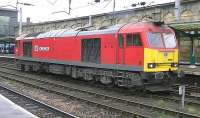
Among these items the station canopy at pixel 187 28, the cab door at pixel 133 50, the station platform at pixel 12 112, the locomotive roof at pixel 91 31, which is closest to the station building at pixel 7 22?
Result: the locomotive roof at pixel 91 31

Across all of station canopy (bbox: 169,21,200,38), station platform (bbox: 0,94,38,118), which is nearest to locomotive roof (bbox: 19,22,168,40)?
station canopy (bbox: 169,21,200,38)

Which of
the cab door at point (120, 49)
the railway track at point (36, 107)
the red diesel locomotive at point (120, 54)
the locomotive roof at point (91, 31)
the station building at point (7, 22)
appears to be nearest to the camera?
the railway track at point (36, 107)

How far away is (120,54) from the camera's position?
18719mm

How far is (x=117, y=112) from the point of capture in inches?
552

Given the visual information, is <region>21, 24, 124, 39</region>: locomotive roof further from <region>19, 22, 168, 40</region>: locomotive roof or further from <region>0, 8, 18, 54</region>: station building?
<region>0, 8, 18, 54</region>: station building

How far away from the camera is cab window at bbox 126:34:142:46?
17609 mm

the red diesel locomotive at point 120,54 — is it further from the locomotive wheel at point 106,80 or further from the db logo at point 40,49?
the db logo at point 40,49

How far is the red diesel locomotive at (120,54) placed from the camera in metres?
17.3

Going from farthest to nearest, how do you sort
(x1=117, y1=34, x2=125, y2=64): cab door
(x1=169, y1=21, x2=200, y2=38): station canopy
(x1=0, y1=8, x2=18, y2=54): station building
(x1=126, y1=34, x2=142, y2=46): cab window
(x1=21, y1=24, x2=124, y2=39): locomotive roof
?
(x1=0, y1=8, x2=18, y2=54): station building, (x1=169, y1=21, x2=200, y2=38): station canopy, (x1=21, y1=24, x2=124, y2=39): locomotive roof, (x1=117, y1=34, x2=125, y2=64): cab door, (x1=126, y1=34, x2=142, y2=46): cab window

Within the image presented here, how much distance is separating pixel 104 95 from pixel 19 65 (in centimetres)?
1659

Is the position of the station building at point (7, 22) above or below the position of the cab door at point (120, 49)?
above

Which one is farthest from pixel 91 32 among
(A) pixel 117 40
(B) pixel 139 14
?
(B) pixel 139 14

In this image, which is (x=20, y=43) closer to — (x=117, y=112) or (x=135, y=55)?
(x=135, y=55)

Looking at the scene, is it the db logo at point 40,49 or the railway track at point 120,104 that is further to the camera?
the db logo at point 40,49
